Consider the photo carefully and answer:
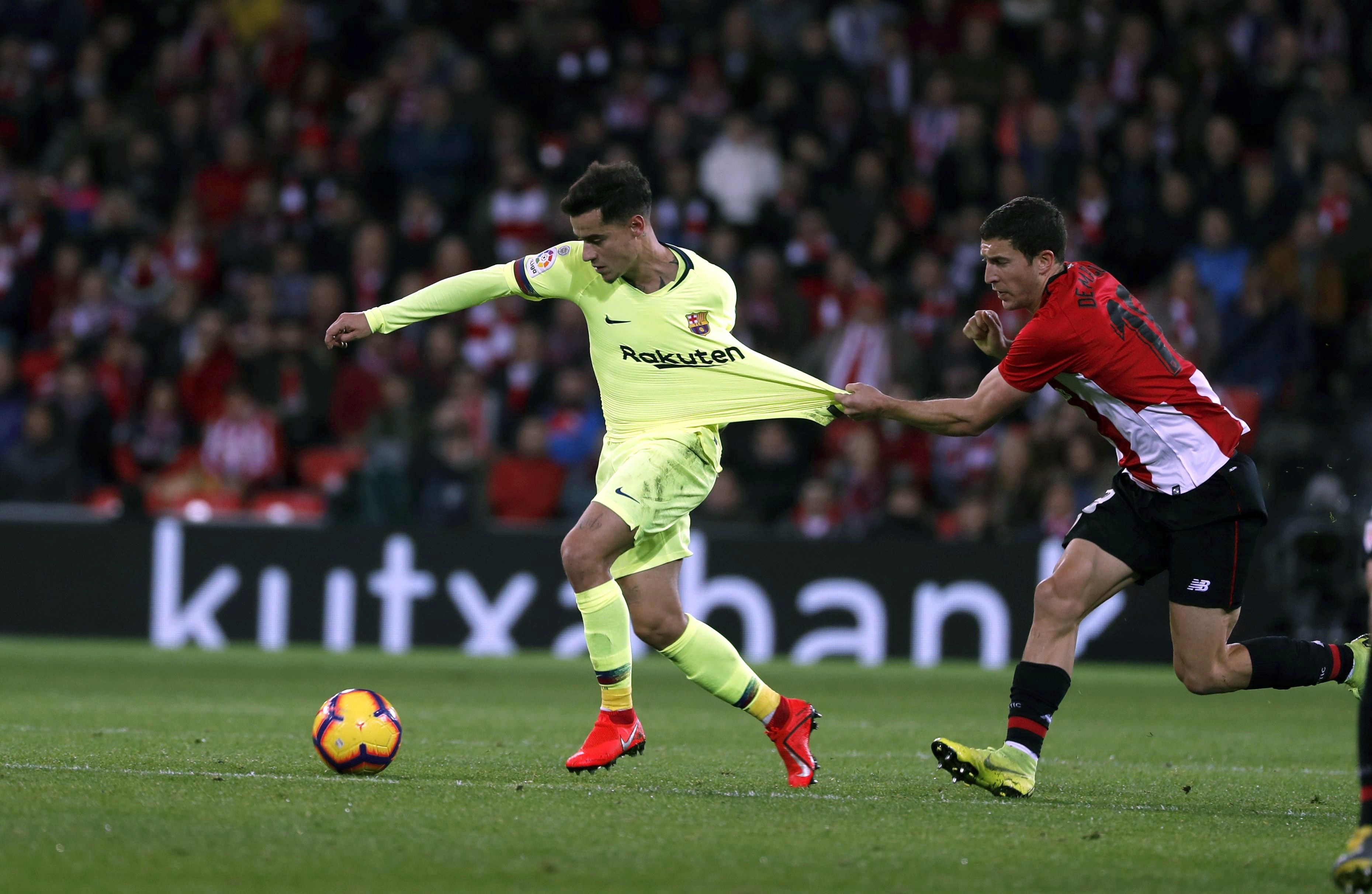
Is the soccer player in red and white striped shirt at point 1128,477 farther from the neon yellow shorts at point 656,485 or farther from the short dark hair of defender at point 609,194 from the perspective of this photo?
the short dark hair of defender at point 609,194

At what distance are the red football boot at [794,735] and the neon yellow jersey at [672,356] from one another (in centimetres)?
111

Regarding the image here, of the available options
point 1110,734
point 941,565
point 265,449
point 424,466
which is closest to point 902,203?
point 941,565

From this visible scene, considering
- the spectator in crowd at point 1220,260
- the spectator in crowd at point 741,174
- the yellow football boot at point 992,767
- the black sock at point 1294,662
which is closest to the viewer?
the yellow football boot at point 992,767

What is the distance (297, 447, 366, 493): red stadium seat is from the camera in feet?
49.2

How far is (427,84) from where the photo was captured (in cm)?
1706

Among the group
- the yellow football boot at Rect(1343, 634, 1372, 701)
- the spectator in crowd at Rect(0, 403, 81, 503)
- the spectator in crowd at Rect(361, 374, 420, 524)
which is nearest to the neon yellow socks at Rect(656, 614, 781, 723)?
the yellow football boot at Rect(1343, 634, 1372, 701)

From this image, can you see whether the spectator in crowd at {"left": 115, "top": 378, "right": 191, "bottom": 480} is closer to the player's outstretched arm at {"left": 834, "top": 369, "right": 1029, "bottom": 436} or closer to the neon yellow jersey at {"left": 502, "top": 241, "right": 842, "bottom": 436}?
the neon yellow jersey at {"left": 502, "top": 241, "right": 842, "bottom": 436}

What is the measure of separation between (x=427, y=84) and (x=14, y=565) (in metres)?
6.08

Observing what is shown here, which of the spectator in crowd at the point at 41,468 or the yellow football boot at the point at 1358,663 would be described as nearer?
the yellow football boot at the point at 1358,663

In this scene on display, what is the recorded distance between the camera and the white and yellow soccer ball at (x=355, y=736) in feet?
20.8

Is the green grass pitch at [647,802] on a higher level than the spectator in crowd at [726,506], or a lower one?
lower

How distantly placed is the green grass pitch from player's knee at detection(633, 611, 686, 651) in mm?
514

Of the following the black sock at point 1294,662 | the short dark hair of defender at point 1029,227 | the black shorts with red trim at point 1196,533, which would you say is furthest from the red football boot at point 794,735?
the short dark hair of defender at point 1029,227

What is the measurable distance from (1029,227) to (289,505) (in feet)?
31.9
